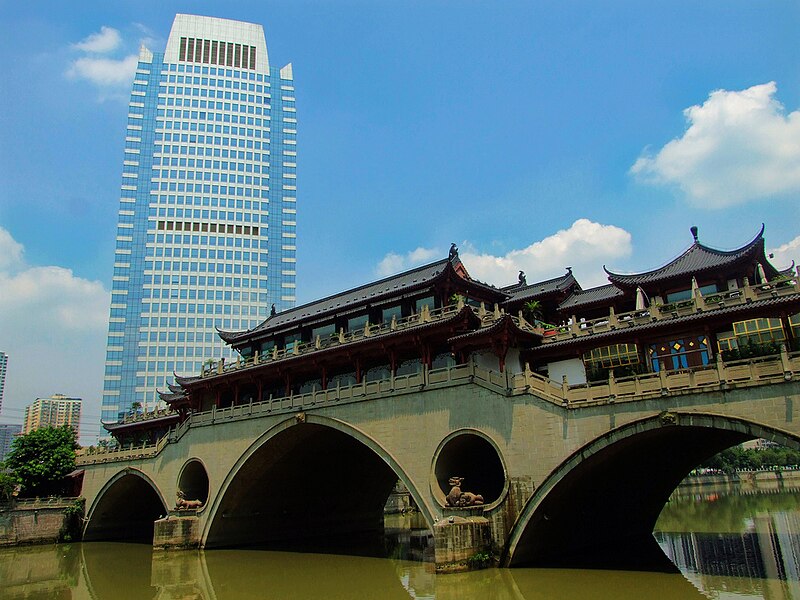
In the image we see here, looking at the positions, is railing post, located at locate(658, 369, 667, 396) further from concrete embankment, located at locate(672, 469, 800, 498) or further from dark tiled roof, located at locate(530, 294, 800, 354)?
concrete embankment, located at locate(672, 469, 800, 498)

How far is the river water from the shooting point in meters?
21.4

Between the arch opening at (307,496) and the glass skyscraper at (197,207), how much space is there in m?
41.8

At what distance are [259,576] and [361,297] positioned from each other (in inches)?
689

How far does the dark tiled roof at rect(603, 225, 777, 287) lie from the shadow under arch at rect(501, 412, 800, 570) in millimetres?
7622

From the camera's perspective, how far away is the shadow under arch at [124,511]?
46781mm

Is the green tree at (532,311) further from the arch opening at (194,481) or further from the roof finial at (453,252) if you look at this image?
the arch opening at (194,481)

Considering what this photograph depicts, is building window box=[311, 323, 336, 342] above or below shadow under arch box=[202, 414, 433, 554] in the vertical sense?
above

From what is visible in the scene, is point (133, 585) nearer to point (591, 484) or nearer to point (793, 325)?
point (591, 484)

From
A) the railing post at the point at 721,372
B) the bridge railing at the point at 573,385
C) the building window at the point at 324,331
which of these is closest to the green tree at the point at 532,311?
the bridge railing at the point at 573,385

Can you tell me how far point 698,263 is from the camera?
2959 cm

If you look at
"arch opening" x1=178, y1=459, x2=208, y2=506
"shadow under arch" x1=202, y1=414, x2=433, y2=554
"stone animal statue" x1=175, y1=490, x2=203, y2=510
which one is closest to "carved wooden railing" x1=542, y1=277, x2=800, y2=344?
"shadow under arch" x1=202, y1=414, x2=433, y2=554

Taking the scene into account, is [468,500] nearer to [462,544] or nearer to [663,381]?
[462,544]

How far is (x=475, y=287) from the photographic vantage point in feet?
116

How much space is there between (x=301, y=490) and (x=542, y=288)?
68.9 ft
